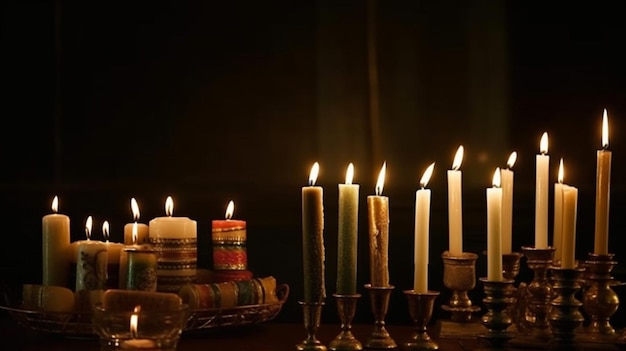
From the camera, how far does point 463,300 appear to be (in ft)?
5.57

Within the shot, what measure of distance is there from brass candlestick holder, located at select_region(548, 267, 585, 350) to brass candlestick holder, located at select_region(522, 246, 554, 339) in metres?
0.10

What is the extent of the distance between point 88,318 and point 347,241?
44 centimetres

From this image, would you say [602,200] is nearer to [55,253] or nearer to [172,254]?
[172,254]

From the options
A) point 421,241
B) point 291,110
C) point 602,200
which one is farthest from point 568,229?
point 291,110

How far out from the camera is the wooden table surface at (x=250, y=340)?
1.63 m

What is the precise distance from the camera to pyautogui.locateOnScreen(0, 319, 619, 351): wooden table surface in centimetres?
163

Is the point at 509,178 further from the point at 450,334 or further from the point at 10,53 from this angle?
the point at 10,53

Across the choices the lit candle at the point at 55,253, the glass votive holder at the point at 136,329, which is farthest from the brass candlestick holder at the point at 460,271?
→ the lit candle at the point at 55,253

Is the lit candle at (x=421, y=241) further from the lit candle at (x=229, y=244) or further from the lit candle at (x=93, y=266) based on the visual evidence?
the lit candle at (x=93, y=266)

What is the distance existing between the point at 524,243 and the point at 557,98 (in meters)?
0.27

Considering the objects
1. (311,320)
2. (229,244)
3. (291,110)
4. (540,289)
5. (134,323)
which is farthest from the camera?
(291,110)

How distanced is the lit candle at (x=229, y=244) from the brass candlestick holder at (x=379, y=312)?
0.30 meters

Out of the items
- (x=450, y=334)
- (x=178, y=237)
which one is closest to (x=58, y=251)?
(x=178, y=237)

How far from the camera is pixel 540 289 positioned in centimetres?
163
